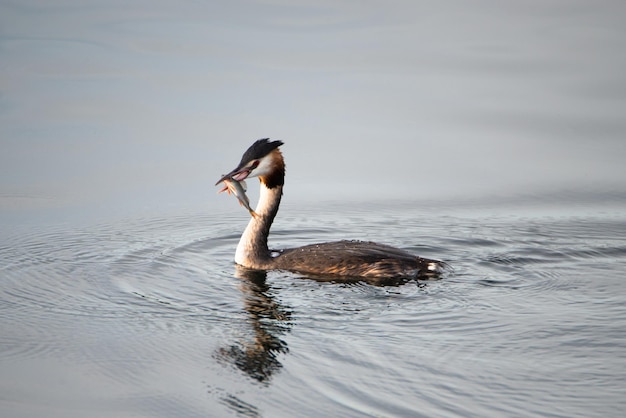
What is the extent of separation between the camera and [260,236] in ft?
33.7

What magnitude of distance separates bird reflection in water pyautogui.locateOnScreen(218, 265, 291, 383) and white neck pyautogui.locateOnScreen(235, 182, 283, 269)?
0.57 meters

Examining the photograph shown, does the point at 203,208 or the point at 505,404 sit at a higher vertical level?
the point at 203,208

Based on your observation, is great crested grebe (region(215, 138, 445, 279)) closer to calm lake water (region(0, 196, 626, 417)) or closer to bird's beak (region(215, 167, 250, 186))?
bird's beak (region(215, 167, 250, 186))

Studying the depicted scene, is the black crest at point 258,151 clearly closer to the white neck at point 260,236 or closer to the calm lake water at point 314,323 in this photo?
the white neck at point 260,236

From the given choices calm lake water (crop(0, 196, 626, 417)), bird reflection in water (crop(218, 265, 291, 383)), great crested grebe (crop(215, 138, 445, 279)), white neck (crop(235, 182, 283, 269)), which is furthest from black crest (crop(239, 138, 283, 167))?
bird reflection in water (crop(218, 265, 291, 383))

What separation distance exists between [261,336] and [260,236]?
2700 mm

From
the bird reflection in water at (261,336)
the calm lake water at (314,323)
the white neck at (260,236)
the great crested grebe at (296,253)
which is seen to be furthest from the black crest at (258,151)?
the bird reflection in water at (261,336)

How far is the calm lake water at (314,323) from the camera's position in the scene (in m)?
6.46

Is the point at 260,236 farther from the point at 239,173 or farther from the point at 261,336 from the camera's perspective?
the point at 261,336

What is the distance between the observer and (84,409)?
6336mm

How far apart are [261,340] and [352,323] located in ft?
2.62

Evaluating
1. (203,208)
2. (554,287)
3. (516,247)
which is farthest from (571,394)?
(203,208)

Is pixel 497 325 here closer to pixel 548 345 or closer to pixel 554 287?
pixel 548 345

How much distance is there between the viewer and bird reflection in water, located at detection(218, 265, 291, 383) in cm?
701
